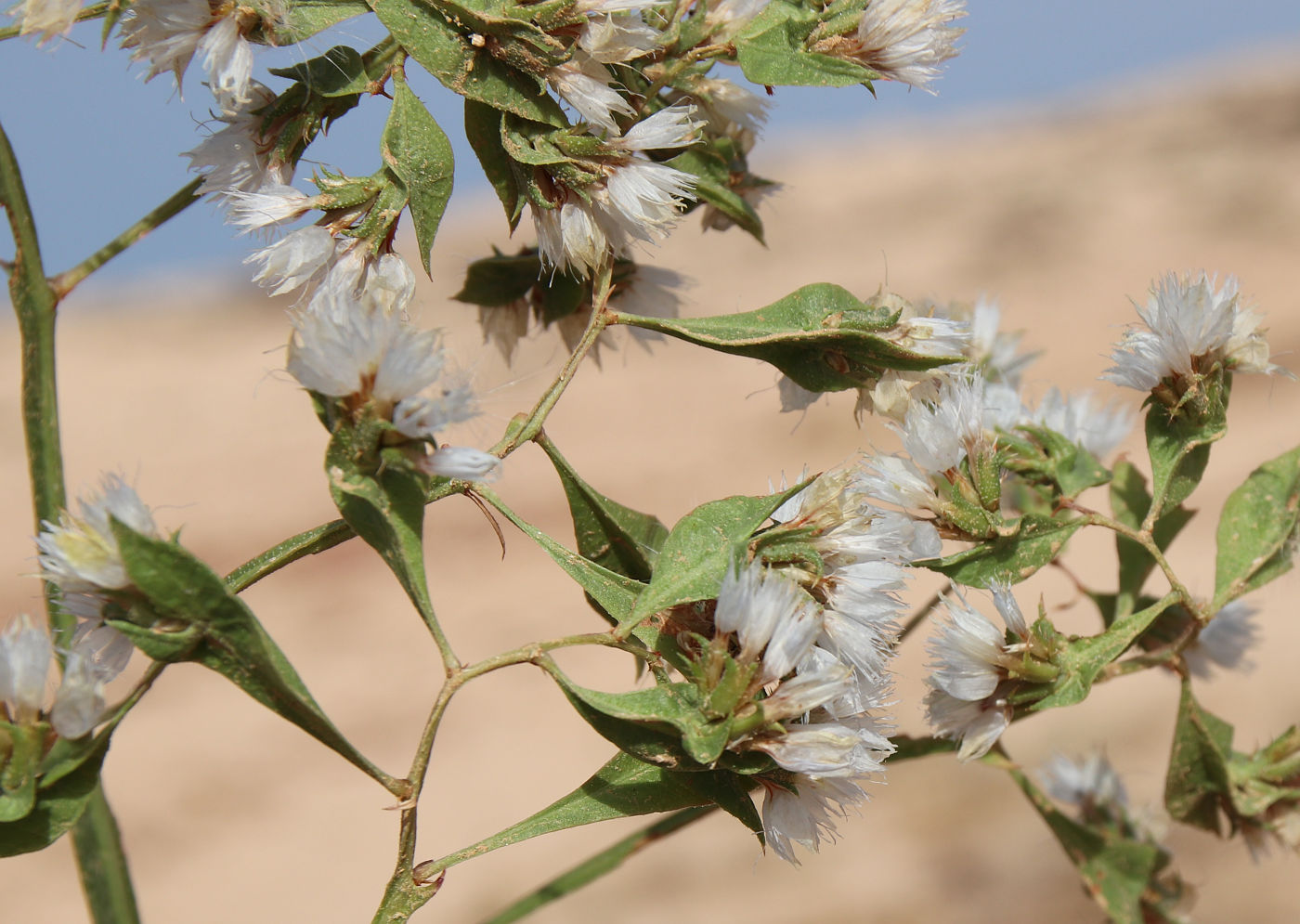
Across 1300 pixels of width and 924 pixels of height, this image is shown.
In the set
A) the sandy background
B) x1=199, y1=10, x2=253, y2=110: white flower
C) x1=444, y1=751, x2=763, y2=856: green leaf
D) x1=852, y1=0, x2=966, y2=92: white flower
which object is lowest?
the sandy background

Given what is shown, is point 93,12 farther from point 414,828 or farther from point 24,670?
point 414,828

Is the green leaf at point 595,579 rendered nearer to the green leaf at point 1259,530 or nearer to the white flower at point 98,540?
the white flower at point 98,540

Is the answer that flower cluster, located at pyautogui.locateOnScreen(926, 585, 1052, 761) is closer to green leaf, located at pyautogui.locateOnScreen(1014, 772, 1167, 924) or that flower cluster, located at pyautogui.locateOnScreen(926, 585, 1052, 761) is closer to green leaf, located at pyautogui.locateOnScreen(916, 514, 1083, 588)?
green leaf, located at pyautogui.locateOnScreen(916, 514, 1083, 588)

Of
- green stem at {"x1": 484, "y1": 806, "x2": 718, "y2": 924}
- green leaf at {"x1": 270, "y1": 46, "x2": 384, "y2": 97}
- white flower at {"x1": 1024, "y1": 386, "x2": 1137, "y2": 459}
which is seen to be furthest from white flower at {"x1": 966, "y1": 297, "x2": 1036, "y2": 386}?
green leaf at {"x1": 270, "y1": 46, "x2": 384, "y2": 97}

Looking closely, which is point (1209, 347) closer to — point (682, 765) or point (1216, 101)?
point (682, 765)

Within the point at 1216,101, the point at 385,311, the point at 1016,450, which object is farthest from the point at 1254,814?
the point at 1216,101
